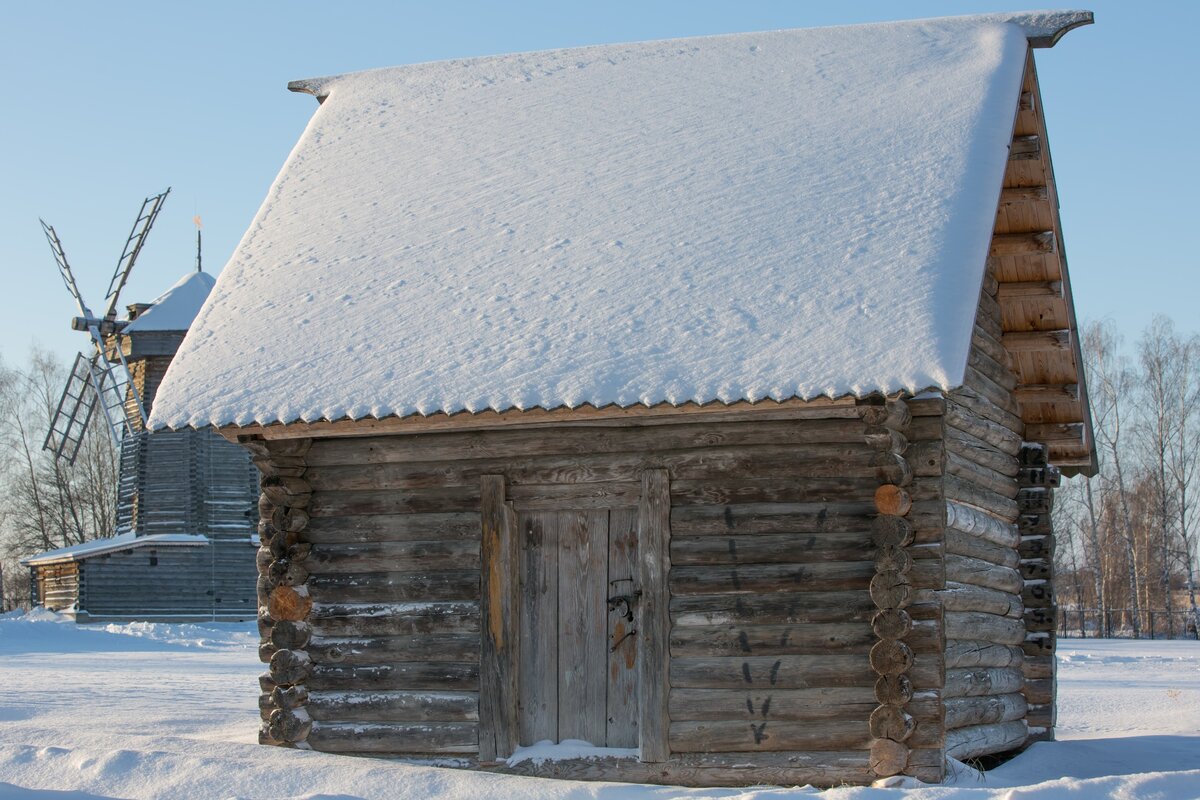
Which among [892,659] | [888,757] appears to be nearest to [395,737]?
[888,757]

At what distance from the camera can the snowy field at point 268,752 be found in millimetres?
7328

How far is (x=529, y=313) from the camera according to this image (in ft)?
30.9

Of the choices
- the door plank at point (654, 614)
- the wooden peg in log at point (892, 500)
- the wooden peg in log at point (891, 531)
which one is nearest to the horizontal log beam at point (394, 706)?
the door plank at point (654, 614)

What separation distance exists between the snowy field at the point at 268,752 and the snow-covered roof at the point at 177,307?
44.7ft

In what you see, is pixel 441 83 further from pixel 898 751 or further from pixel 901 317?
pixel 898 751

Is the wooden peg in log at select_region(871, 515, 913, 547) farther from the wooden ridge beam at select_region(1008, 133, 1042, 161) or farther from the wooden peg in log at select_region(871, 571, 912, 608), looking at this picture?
the wooden ridge beam at select_region(1008, 133, 1042, 161)

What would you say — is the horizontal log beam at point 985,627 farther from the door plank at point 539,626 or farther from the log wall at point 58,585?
the log wall at point 58,585

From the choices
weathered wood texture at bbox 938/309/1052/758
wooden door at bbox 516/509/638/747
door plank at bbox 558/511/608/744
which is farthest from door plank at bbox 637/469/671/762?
weathered wood texture at bbox 938/309/1052/758

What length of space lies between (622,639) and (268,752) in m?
2.51

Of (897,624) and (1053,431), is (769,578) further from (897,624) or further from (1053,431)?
(1053,431)

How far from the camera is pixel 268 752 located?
8.84 metres

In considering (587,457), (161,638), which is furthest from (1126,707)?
(161,638)

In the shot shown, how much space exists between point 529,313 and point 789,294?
186 cm

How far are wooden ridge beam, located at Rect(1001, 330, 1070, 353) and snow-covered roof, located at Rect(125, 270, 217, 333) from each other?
984 inches
